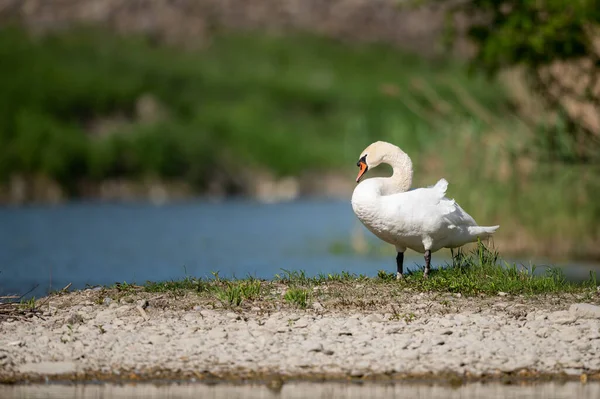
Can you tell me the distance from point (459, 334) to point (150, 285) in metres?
4.08

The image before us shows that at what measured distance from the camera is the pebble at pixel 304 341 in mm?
11523

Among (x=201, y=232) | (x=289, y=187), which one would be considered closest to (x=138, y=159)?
(x=289, y=187)

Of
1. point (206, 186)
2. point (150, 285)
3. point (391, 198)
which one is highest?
point (206, 186)

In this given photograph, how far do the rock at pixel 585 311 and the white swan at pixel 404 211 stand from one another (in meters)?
1.83

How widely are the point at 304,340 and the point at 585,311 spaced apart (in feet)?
10.4

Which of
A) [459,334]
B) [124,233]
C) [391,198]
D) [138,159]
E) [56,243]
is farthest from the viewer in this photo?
[138,159]

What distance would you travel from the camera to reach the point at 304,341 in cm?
1201

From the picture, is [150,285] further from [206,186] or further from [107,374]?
[206,186]

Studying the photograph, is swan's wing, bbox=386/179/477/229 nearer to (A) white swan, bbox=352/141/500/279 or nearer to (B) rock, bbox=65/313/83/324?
(A) white swan, bbox=352/141/500/279

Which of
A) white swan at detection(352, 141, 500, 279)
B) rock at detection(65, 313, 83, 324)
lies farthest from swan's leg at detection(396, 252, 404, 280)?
rock at detection(65, 313, 83, 324)

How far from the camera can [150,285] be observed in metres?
14.3

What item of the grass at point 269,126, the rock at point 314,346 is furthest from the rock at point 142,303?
the grass at point 269,126

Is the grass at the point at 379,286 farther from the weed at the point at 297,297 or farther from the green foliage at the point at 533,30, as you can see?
the green foliage at the point at 533,30

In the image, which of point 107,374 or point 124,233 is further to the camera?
point 124,233
